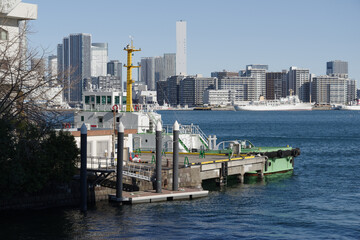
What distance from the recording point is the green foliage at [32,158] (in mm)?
26594

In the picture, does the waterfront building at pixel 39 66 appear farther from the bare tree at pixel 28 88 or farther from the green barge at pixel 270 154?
the green barge at pixel 270 154

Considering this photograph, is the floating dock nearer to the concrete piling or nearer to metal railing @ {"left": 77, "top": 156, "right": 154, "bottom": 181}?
the concrete piling

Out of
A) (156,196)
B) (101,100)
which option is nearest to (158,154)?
(156,196)

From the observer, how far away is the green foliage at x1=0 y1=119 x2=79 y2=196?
26.6 metres

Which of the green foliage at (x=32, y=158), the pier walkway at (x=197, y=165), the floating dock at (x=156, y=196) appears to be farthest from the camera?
the pier walkway at (x=197, y=165)

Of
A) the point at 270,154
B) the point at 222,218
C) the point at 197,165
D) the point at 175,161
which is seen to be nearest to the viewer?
the point at 222,218

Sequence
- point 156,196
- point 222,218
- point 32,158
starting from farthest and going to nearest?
point 156,196
point 222,218
point 32,158

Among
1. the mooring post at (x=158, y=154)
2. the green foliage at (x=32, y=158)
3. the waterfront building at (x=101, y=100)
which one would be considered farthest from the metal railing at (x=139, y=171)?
the waterfront building at (x=101, y=100)

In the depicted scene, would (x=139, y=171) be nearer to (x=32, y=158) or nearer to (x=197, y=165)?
(x=197, y=165)

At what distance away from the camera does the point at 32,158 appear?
2739 centimetres

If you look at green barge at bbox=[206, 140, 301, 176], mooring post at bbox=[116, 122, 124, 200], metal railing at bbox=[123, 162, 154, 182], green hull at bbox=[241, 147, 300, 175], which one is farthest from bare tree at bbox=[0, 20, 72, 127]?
green hull at bbox=[241, 147, 300, 175]

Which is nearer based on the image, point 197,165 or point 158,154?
point 158,154

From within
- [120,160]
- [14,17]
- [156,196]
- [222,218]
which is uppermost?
[14,17]

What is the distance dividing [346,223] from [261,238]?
18.0 feet
